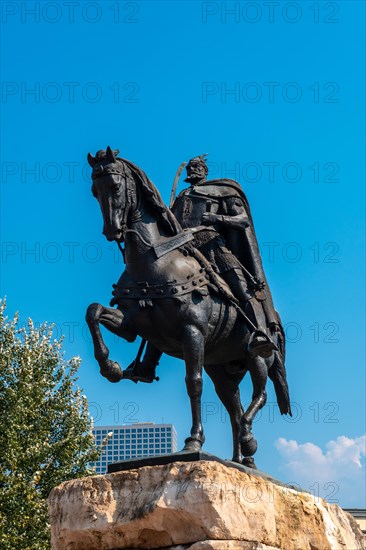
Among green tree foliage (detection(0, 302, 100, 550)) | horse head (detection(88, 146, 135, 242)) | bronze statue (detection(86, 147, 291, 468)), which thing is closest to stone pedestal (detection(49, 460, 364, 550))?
bronze statue (detection(86, 147, 291, 468))

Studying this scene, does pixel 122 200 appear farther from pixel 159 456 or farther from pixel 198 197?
pixel 159 456

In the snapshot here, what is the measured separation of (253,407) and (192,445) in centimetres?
134

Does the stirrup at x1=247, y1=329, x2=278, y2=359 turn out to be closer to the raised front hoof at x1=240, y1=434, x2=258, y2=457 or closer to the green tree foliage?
the raised front hoof at x1=240, y1=434, x2=258, y2=457

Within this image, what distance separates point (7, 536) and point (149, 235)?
12.1m

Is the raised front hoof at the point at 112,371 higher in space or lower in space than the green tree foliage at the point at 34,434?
lower

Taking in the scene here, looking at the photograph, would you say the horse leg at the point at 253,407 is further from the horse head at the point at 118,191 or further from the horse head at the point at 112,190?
the horse head at the point at 112,190

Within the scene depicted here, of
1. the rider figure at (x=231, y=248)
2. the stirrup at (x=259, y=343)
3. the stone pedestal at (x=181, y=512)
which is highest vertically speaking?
the rider figure at (x=231, y=248)

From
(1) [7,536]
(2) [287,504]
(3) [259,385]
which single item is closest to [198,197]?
(3) [259,385]

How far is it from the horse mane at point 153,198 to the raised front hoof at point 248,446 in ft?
7.96

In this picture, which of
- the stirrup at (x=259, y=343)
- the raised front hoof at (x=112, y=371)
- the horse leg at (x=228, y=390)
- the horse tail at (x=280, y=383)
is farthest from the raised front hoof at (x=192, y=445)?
the horse tail at (x=280, y=383)

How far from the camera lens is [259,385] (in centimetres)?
1006

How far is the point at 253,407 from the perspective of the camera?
32.7 ft

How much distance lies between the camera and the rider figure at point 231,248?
9922mm

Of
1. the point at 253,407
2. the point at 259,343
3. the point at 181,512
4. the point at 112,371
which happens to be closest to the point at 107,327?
the point at 112,371
